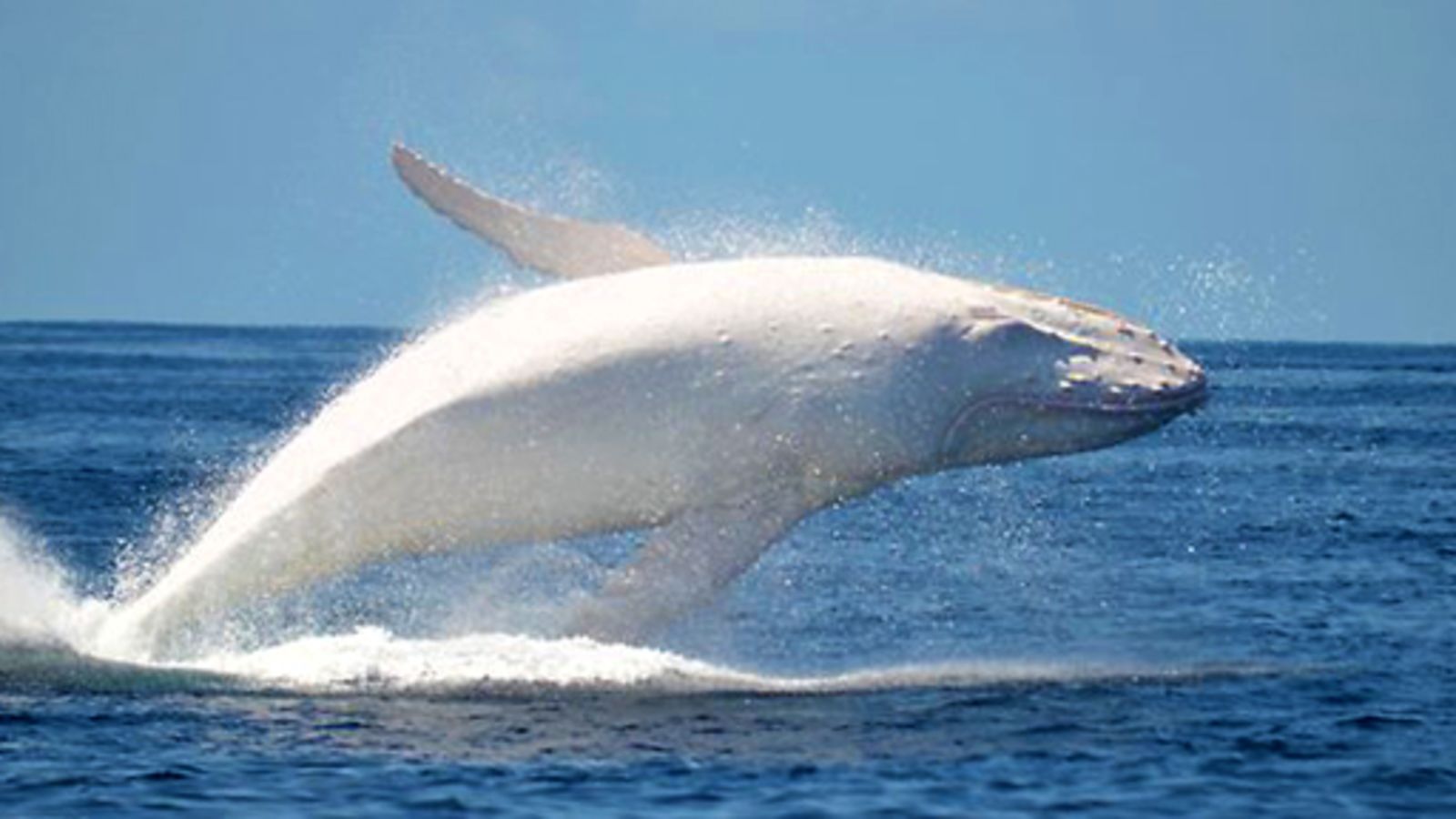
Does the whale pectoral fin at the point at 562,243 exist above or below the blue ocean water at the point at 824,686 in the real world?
above

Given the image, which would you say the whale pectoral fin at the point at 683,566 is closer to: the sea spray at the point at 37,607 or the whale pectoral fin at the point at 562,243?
the whale pectoral fin at the point at 562,243

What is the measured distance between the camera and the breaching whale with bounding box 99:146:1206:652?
19547 millimetres

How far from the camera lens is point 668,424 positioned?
64.2 feet

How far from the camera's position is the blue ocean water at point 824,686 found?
17203mm

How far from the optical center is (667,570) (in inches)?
771

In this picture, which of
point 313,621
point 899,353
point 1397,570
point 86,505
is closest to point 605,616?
point 899,353

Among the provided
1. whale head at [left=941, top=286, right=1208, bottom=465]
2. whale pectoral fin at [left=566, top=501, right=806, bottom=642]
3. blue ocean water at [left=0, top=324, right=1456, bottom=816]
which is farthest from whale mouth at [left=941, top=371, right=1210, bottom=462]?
blue ocean water at [left=0, top=324, right=1456, bottom=816]

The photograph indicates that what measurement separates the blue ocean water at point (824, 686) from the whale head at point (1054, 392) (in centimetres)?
185

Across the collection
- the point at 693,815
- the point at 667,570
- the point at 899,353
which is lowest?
the point at 693,815

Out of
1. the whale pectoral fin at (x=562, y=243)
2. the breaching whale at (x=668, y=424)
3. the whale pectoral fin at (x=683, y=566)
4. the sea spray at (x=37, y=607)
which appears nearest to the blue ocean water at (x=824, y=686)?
the sea spray at (x=37, y=607)

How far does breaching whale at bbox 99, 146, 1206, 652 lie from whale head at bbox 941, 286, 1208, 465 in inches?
0.7

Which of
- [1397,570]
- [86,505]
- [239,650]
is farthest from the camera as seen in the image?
[86,505]

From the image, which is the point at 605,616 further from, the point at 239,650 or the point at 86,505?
the point at 86,505

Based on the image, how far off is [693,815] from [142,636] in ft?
17.7
